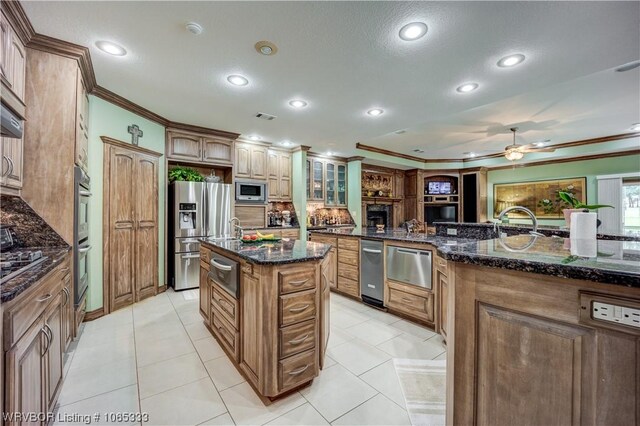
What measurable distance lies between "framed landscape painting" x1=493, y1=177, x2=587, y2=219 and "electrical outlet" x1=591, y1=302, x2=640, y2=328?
21.5 ft

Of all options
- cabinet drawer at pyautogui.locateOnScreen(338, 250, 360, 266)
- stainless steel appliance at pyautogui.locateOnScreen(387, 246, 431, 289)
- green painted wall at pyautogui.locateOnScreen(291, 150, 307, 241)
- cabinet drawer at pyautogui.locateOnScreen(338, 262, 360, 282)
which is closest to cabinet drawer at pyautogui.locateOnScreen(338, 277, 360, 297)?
cabinet drawer at pyautogui.locateOnScreen(338, 262, 360, 282)

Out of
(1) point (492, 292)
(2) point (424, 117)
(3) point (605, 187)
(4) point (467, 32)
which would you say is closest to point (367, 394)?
(1) point (492, 292)

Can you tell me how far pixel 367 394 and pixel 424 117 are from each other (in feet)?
11.6

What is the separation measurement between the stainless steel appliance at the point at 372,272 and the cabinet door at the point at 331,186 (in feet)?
9.51

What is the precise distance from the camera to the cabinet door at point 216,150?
457 cm

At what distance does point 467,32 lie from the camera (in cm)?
202

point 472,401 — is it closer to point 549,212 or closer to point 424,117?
point 424,117

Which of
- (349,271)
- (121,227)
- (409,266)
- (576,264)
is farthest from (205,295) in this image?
(576,264)

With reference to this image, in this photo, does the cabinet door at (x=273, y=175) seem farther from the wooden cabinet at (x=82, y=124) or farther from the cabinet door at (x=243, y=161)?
the wooden cabinet at (x=82, y=124)

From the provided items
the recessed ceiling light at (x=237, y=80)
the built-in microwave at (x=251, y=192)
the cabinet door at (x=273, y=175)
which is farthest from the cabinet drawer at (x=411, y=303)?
the cabinet door at (x=273, y=175)

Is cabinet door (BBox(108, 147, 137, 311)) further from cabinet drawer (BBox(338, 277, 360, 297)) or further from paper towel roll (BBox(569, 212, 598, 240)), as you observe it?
paper towel roll (BBox(569, 212, 598, 240))

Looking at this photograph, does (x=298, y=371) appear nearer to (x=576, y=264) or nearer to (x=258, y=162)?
(x=576, y=264)

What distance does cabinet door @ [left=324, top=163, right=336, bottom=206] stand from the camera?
642 centimetres

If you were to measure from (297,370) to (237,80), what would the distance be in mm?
2759
